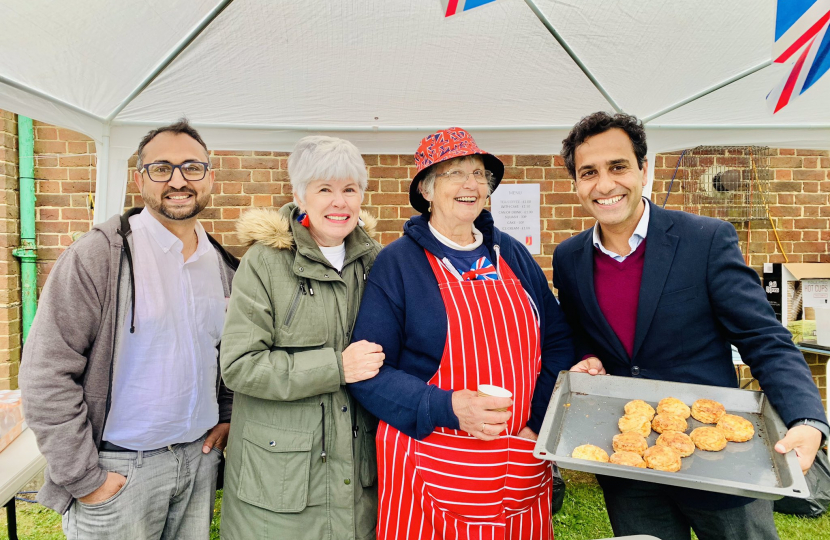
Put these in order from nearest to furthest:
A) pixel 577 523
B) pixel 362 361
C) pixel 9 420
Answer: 1. pixel 362 361
2. pixel 9 420
3. pixel 577 523

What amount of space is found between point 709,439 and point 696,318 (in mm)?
413

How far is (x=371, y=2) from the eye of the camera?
1886 mm

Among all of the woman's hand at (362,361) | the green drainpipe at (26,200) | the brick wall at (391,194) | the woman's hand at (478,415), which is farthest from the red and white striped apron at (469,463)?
the green drainpipe at (26,200)

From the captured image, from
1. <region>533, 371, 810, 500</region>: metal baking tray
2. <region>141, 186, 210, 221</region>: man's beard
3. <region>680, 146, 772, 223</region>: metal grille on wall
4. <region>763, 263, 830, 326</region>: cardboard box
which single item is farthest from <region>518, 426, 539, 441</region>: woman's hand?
<region>763, 263, 830, 326</region>: cardboard box

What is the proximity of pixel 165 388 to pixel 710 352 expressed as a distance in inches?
79.9

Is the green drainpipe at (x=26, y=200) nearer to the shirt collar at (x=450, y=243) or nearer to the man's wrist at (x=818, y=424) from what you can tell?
the shirt collar at (x=450, y=243)

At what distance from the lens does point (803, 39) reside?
1.96m

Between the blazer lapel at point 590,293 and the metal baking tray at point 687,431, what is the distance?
0.13 meters

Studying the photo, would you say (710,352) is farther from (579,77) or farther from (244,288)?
(244,288)

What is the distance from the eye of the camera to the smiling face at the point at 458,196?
1.97 meters

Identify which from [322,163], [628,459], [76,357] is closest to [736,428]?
[628,459]

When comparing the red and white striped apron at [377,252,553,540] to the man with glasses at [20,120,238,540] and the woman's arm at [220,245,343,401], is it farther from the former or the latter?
the man with glasses at [20,120,238,540]

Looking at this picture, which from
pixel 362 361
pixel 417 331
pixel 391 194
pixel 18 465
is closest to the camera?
pixel 362 361

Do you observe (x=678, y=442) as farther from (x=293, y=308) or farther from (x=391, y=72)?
(x=391, y=72)
